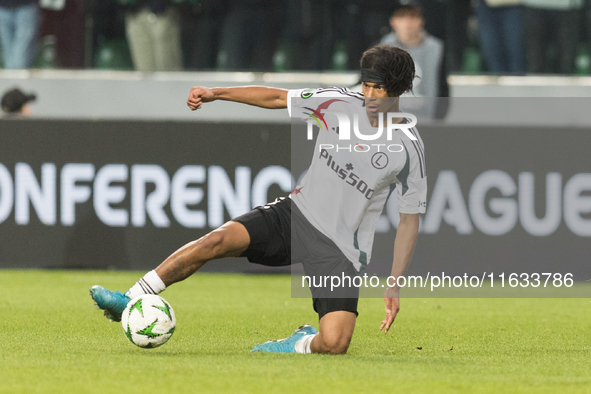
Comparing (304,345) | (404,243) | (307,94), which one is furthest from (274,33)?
(304,345)

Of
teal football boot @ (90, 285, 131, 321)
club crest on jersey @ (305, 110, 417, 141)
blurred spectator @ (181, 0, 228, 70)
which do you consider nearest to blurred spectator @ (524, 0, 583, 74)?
blurred spectator @ (181, 0, 228, 70)

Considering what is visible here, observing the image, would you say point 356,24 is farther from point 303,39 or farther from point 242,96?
point 242,96

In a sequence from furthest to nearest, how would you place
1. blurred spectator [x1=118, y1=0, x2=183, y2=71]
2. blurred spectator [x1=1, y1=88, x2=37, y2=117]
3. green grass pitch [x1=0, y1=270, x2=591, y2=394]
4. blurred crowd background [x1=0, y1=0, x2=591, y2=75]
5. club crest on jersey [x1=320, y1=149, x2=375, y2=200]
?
blurred spectator [x1=118, y1=0, x2=183, y2=71] < blurred crowd background [x1=0, y1=0, x2=591, y2=75] < blurred spectator [x1=1, y1=88, x2=37, y2=117] < club crest on jersey [x1=320, y1=149, x2=375, y2=200] < green grass pitch [x1=0, y1=270, x2=591, y2=394]

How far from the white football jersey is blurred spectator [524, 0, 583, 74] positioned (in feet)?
21.8

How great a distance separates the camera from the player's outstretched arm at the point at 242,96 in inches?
215

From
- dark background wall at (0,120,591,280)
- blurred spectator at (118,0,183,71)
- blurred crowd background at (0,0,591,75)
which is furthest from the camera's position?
blurred spectator at (118,0,183,71)

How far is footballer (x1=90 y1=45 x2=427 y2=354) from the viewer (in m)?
5.55

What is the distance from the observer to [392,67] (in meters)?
5.54

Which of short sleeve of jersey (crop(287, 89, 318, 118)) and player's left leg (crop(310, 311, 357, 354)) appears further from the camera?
short sleeve of jersey (crop(287, 89, 318, 118))

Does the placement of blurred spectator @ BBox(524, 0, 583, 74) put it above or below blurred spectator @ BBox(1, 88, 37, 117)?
above

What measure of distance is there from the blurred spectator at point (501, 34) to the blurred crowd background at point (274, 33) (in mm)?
13

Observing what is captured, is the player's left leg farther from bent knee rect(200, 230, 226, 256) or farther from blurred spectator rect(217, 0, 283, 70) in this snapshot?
blurred spectator rect(217, 0, 283, 70)

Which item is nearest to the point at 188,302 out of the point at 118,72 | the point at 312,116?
the point at 312,116

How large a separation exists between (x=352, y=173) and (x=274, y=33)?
264 inches
